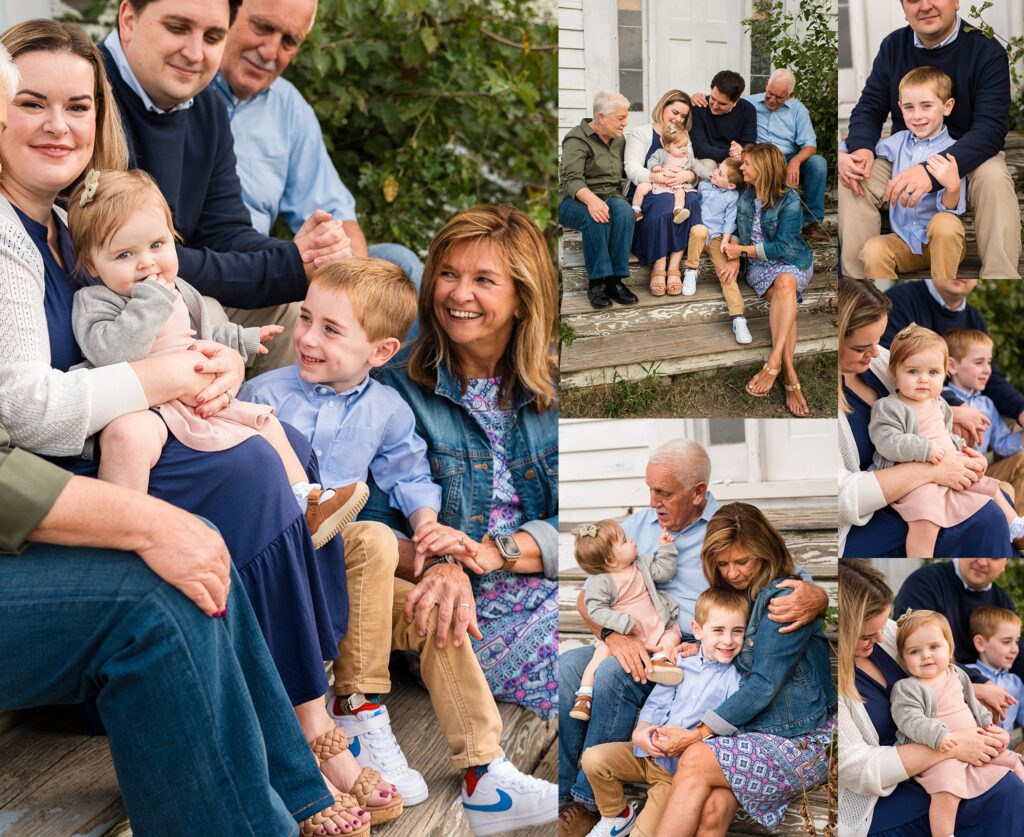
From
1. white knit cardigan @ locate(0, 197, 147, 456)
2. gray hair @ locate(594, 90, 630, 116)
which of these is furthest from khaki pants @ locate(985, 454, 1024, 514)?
white knit cardigan @ locate(0, 197, 147, 456)

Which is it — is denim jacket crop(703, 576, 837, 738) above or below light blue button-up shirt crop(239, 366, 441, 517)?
below

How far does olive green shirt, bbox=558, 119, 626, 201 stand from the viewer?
2297mm

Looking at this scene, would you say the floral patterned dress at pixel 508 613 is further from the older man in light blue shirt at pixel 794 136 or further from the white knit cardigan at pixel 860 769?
the older man in light blue shirt at pixel 794 136

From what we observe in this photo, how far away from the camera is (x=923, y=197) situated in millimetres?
2395

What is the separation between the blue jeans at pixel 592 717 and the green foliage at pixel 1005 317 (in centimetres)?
161

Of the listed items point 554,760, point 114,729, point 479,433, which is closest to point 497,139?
point 479,433

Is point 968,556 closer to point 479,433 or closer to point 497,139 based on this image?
point 479,433

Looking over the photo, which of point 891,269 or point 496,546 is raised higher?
point 891,269

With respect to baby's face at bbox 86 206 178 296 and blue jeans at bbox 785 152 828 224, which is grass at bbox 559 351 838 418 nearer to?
blue jeans at bbox 785 152 828 224

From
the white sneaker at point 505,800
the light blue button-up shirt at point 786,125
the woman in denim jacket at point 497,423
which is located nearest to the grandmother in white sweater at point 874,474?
the light blue button-up shirt at point 786,125

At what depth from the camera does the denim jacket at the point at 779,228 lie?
2.29m

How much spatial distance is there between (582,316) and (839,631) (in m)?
0.86

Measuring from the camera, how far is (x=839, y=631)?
2.49m

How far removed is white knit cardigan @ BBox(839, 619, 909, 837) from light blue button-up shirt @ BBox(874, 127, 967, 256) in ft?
3.24
